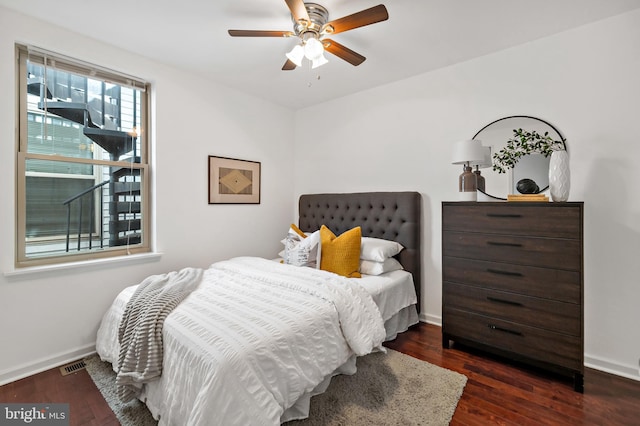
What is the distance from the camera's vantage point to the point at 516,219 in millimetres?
2096

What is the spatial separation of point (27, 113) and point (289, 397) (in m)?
2.72

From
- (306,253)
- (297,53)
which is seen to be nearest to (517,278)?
(306,253)

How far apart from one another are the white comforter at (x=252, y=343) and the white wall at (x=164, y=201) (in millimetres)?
375

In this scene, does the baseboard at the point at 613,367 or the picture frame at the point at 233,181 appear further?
the picture frame at the point at 233,181

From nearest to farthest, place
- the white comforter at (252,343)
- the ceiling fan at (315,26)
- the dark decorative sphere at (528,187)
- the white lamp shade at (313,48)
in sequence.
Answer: the white comforter at (252,343)
the ceiling fan at (315,26)
the white lamp shade at (313,48)
the dark decorative sphere at (528,187)

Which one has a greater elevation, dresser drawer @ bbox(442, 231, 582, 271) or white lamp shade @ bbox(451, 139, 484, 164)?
white lamp shade @ bbox(451, 139, 484, 164)

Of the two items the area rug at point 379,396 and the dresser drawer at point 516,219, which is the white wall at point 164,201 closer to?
the area rug at point 379,396

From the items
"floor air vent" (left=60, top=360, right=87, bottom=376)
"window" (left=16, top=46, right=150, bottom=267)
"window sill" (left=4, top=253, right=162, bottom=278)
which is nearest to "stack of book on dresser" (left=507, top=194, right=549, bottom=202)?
"window sill" (left=4, top=253, right=162, bottom=278)

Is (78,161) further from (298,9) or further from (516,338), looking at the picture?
(516,338)

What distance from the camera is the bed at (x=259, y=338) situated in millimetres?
1269

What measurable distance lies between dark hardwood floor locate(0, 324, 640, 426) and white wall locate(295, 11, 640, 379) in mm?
386

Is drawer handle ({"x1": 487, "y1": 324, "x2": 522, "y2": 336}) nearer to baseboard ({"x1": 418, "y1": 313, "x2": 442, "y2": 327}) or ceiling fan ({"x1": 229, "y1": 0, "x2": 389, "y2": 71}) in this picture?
baseboard ({"x1": 418, "y1": 313, "x2": 442, "y2": 327})

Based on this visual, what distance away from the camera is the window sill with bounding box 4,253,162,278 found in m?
2.05

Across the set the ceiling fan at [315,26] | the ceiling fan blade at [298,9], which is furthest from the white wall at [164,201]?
the ceiling fan blade at [298,9]
